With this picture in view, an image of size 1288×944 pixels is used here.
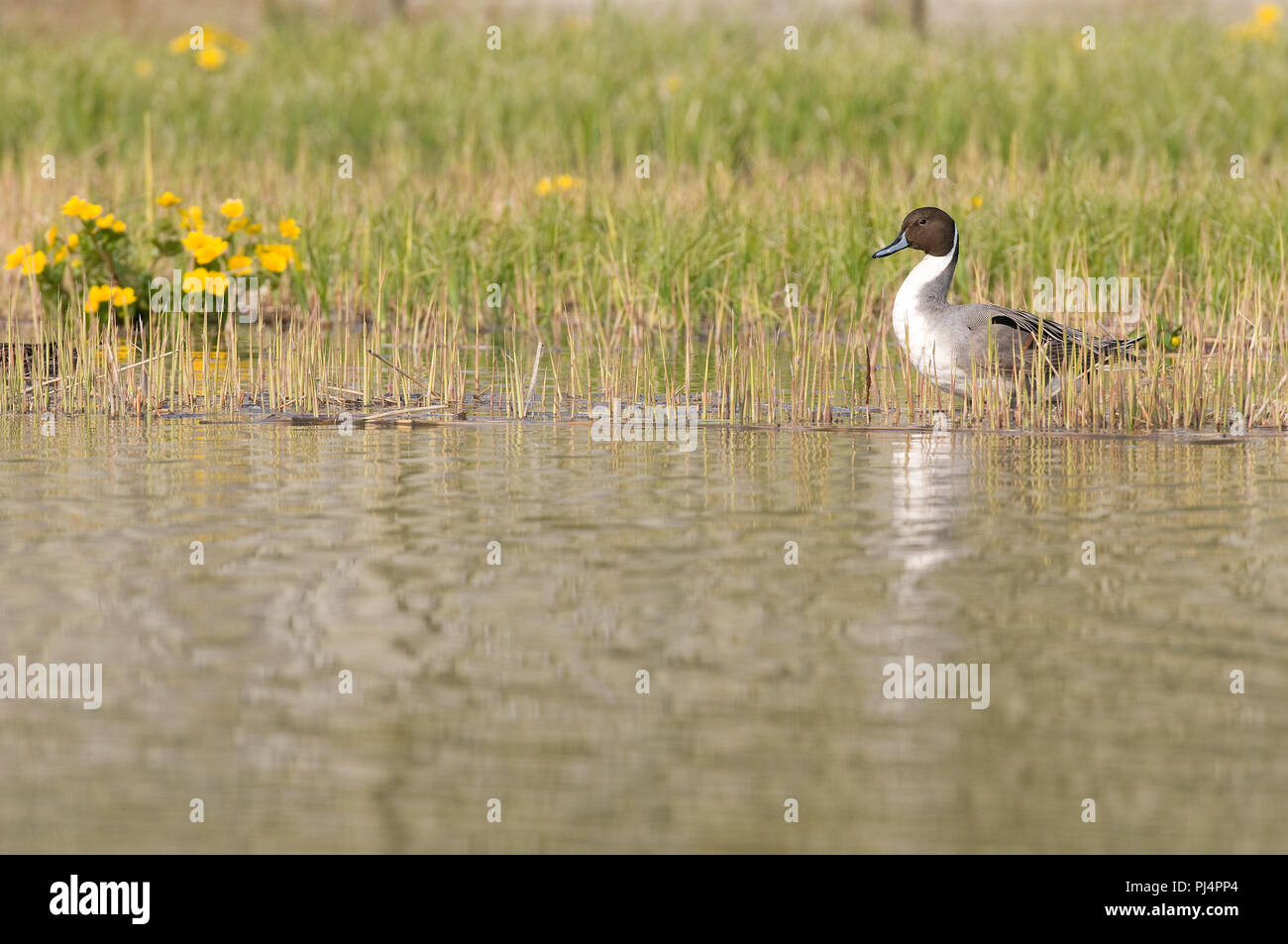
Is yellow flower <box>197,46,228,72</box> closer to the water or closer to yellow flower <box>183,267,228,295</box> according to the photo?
yellow flower <box>183,267,228,295</box>

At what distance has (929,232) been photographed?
11398 mm

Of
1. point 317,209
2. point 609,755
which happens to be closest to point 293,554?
point 609,755

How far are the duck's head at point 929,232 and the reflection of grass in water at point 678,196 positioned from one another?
2.28 ft

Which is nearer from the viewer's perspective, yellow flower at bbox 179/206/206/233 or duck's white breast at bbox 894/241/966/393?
duck's white breast at bbox 894/241/966/393

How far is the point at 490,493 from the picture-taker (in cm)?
852

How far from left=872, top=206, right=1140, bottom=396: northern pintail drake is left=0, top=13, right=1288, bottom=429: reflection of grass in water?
0.17 m

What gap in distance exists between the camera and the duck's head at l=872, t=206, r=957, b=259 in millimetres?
11344

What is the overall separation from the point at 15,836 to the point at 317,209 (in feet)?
35.2

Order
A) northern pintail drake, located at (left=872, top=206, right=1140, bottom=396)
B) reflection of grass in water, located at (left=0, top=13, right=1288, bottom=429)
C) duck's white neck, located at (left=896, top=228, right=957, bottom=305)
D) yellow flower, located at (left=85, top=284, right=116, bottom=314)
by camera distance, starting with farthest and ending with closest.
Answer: yellow flower, located at (left=85, top=284, right=116, bottom=314) → reflection of grass in water, located at (left=0, top=13, right=1288, bottom=429) → duck's white neck, located at (left=896, top=228, right=957, bottom=305) → northern pintail drake, located at (left=872, top=206, right=1140, bottom=396)

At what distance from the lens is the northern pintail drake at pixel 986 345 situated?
10367 mm

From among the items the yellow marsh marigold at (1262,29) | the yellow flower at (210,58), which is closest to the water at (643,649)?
the yellow flower at (210,58)

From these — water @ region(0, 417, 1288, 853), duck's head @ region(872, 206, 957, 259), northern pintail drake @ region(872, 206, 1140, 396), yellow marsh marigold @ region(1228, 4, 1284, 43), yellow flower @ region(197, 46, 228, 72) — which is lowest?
water @ region(0, 417, 1288, 853)

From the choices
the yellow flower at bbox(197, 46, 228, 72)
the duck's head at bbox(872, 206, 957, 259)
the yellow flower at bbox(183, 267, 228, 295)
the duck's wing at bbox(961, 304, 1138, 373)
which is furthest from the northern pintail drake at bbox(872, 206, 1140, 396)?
the yellow flower at bbox(197, 46, 228, 72)

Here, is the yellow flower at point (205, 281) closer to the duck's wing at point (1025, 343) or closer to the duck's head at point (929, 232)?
the duck's head at point (929, 232)
